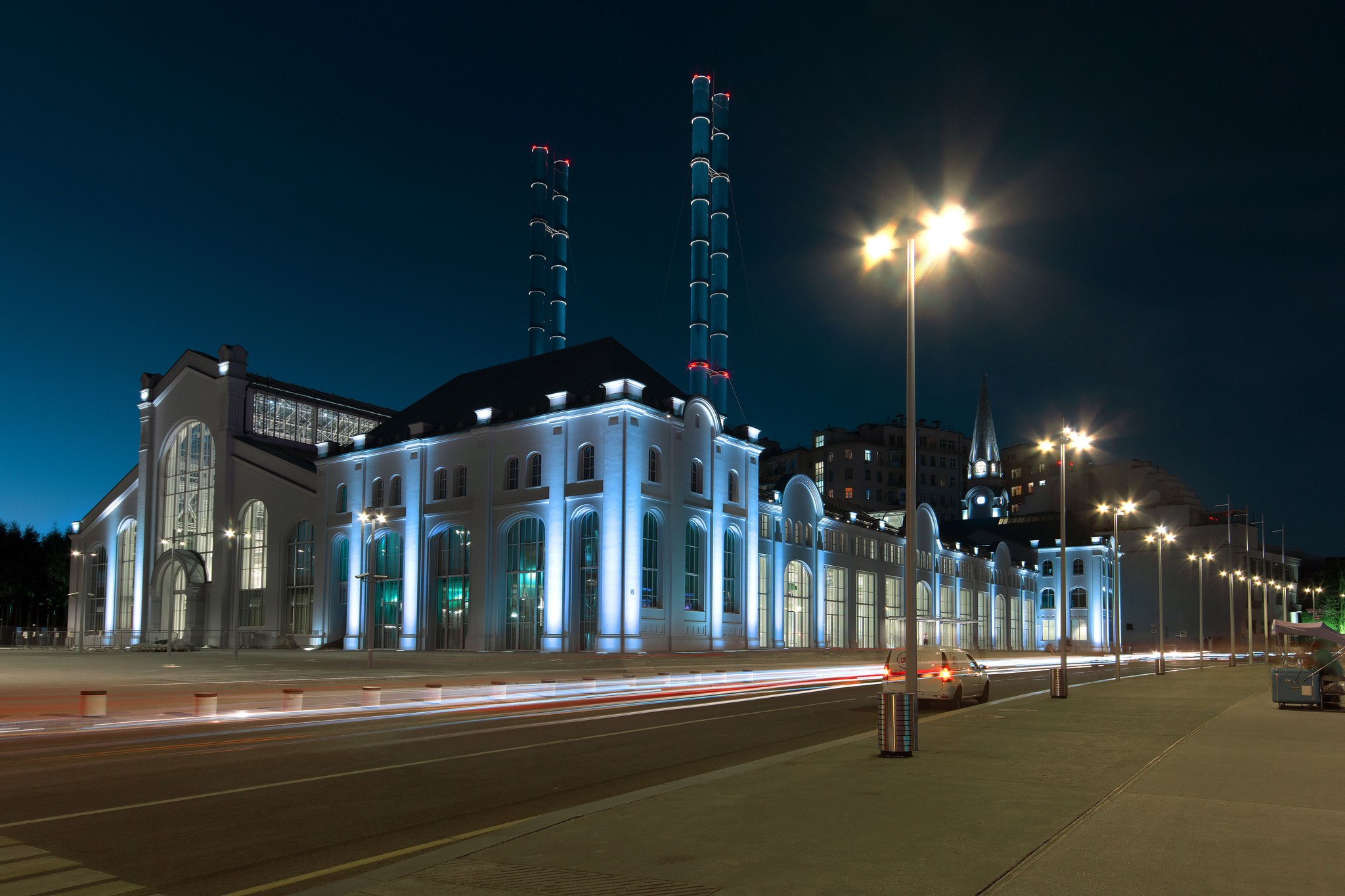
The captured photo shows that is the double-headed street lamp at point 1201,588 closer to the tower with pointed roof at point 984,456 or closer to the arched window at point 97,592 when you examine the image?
the tower with pointed roof at point 984,456

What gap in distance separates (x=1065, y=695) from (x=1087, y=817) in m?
17.6

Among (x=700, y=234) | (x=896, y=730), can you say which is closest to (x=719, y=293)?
(x=700, y=234)

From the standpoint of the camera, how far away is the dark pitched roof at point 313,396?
8194cm

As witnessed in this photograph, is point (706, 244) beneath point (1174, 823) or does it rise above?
above

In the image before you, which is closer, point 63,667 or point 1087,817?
point 1087,817

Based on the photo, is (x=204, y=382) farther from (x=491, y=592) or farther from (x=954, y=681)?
(x=954, y=681)

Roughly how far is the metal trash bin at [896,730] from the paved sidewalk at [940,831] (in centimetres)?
36

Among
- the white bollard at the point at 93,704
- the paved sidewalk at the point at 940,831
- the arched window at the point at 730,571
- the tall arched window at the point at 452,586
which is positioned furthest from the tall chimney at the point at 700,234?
the paved sidewalk at the point at 940,831

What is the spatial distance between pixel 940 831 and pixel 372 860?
4593mm

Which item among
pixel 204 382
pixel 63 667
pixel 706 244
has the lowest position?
pixel 63 667

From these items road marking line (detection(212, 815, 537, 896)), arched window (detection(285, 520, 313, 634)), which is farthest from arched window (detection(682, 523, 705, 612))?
road marking line (detection(212, 815, 537, 896))

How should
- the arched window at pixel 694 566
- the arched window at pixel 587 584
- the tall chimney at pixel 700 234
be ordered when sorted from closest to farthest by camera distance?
the arched window at pixel 587 584, the arched window at pixel 694 566, the tall chimney at pixel 700 234

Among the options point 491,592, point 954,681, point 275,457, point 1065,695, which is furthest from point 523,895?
point 275,457

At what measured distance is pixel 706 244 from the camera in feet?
296
